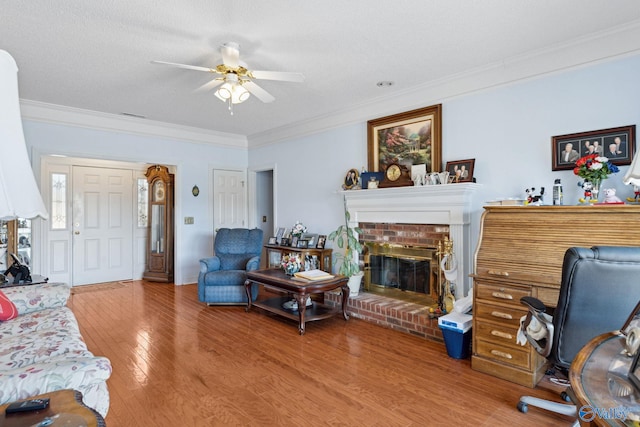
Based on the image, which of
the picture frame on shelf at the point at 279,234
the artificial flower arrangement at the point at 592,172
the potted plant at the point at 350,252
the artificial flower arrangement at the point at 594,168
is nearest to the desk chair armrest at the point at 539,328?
the artificial flower arrangement at the point at 592,172

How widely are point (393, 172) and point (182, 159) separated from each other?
360 cm

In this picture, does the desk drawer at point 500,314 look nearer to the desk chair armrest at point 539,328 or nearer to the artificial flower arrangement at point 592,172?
the desk chair armrest at point 539,328

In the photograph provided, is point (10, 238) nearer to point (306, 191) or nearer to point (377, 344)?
point (306, 191)

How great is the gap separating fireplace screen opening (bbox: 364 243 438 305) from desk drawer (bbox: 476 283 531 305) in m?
1.07

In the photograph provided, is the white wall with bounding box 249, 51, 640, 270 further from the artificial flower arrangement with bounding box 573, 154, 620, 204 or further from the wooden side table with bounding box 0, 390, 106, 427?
the wooden side table with bounding box 0, 390, 106, 427

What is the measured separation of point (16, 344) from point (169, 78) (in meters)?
2.68

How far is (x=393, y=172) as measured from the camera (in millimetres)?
4121

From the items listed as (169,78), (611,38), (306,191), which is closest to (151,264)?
(306,191)

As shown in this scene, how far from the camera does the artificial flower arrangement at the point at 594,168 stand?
8.27 feet

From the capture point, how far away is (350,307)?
4.13 m

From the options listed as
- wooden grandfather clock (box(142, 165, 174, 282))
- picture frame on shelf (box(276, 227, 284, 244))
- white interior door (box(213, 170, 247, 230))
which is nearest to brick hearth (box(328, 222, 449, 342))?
picture frame on shelf (box(276, 227, 284, 244))

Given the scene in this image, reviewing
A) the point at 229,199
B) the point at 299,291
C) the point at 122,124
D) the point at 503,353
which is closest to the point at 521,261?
the point at 503,353

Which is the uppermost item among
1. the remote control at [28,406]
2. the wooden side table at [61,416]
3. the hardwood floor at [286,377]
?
the remote control at [28,406]

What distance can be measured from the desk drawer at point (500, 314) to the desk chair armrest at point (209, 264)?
331 centimetres
